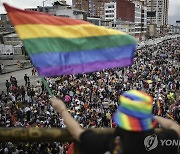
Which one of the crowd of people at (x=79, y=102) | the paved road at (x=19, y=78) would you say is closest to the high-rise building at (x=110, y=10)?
the paved road at (x=19, y=78)

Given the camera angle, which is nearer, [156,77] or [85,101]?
[85,101]

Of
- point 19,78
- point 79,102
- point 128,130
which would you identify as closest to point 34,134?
point 128,130

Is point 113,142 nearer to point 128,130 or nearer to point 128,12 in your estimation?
point 128,130

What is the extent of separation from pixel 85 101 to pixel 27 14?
52.3ft

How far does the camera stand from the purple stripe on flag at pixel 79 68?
2652mm

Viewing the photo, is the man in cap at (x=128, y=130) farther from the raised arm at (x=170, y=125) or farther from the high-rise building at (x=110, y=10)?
the high-rise building at (x=110, y=10)

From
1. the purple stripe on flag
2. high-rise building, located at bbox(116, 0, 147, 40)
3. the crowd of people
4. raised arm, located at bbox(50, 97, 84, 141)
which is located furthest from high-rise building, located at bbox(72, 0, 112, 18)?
raised arm, located at bbox(50, 97, 84, 141)

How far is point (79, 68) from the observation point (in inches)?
107

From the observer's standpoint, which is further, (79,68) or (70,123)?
(79,68)

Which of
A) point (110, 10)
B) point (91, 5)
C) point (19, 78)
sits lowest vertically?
point (19, 78)

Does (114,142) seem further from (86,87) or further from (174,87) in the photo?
(174,87)

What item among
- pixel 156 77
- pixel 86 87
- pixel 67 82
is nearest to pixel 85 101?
pixel 86 87

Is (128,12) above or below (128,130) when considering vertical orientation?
above

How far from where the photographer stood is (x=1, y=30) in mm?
64625
